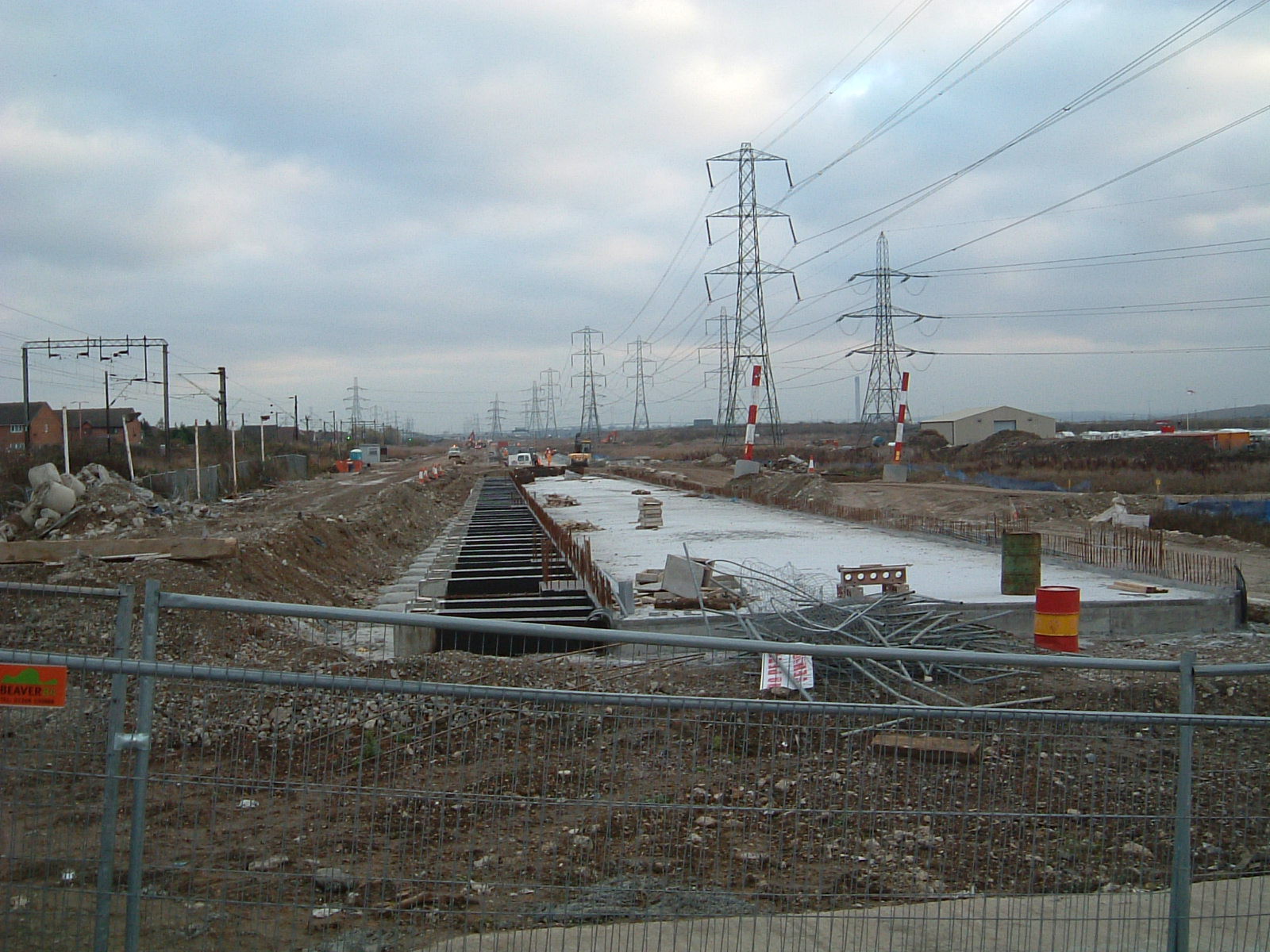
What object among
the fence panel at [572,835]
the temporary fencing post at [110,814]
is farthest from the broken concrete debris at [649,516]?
the temporary fencing post at [110,814]

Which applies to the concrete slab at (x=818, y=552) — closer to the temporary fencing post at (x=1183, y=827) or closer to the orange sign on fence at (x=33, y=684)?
the temporary fencing post at (x=1183, y=827)

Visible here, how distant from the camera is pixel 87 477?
27062mm

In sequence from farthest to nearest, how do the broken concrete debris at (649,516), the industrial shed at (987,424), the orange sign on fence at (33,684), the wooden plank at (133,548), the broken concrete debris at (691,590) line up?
the industrial shed at (987,424) → the broken concrete debris at (649,516) → the broken concrete debris at (691,590) → the wooden plank at (133,548) → the orange sign on fence at (33,684)

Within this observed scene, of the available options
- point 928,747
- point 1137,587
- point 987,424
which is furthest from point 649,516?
point 987,424

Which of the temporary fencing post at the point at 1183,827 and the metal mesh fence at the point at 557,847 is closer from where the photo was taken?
the metal mesh fence at the point at 557,847

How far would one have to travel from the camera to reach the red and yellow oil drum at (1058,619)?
11148 mm

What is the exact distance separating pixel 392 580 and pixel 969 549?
12.7 metres

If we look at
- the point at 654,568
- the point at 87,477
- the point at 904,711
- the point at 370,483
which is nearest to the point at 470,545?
the point at 87,477

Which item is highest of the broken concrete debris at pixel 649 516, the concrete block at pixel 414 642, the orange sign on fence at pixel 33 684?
the orange sign on fence at pixel 33 684

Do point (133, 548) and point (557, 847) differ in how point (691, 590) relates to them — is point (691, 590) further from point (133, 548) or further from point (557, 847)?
point (557, 847)

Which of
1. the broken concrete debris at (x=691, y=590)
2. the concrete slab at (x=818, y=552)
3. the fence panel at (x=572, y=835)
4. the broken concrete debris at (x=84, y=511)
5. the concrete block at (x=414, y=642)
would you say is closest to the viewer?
the fence panel at (x=572, y=835)

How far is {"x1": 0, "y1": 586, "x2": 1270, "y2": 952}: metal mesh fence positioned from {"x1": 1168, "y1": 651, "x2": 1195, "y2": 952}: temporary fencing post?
2cm

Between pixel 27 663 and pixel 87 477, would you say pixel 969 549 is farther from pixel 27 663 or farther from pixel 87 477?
pixel 87 477

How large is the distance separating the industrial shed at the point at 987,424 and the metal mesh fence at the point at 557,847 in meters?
75.9
